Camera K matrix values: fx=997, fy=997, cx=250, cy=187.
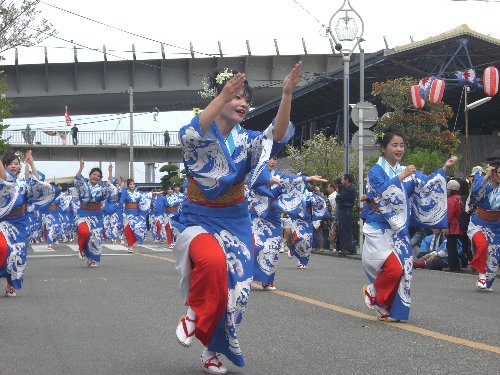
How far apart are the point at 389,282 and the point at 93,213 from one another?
10165mm

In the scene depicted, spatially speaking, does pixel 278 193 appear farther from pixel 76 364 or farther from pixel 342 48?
pixel 342 48

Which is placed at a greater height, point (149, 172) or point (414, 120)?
point (414, 120)

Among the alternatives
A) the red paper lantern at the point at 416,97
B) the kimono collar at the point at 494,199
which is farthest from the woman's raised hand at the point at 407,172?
the red paper lantern at the point at 416,97

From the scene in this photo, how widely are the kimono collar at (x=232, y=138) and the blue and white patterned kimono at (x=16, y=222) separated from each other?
557 centimetres

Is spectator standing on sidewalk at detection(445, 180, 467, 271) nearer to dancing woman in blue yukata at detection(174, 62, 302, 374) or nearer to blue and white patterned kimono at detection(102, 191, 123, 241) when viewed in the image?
dancing woman in blue yukata at detection(174, 62, 302, 374)

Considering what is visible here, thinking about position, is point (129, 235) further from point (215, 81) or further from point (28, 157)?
point (215, 81)

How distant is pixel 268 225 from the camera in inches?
543

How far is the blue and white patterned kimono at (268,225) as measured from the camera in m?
13.0

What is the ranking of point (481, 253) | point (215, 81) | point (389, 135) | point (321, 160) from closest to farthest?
point (215, 81) < point (389, 135) < point (481, 253) < point (321, 160)

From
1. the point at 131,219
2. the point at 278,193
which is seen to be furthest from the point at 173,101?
the point at 278,193

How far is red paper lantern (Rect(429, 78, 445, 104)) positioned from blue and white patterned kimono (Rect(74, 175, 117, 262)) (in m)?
11.7

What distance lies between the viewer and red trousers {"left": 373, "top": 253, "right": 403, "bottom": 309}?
9.23 meters

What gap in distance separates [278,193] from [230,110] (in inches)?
315

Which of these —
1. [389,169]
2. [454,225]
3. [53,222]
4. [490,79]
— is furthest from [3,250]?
[53,222]
